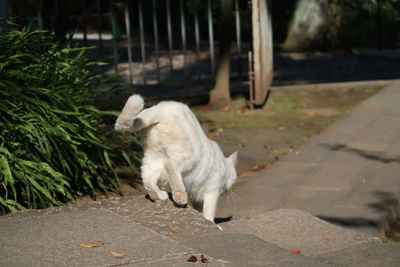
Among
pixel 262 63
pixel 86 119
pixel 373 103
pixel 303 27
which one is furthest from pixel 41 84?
pixel 303 27

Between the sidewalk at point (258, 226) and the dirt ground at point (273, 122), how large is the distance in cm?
59

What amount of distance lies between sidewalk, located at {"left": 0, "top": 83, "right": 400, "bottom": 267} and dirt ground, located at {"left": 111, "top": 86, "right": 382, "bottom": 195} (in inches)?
23.1

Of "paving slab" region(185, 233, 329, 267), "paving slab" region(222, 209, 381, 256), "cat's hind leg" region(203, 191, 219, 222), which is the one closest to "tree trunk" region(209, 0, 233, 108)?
"cat's hind leg" region(203, 191, 219, 222)

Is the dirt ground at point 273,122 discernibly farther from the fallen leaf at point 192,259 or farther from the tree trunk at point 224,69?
the fallen leaf at point 192,259

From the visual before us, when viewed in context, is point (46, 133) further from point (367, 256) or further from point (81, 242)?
point (367, 256)

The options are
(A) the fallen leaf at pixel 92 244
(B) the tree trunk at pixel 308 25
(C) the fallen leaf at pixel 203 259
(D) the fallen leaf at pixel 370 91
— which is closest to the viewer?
(C) the fallen leaf at pixel 203 259

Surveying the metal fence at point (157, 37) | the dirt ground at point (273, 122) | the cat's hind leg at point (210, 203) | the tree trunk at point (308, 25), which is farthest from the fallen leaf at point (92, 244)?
the tree trunk at point (308, 25)

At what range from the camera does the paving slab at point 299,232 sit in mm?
5062

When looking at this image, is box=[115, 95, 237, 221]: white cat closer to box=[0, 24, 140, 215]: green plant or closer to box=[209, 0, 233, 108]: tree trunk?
box=[0, 24, 140, 215]: green plant

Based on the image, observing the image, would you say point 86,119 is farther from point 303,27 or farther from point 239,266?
point 303,27

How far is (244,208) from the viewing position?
21.8 ft

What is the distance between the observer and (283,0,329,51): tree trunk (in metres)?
19.4

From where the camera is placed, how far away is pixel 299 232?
5.39 meters

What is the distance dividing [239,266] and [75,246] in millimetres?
1054
